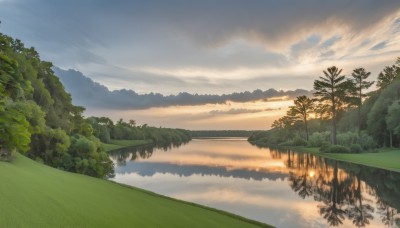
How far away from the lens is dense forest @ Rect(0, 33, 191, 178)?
2002 cm

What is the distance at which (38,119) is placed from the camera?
28312 mm

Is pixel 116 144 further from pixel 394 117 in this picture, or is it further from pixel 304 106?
pixel 394 117

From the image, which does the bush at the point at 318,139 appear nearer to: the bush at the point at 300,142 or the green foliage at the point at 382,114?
the bush at the point at 300,142

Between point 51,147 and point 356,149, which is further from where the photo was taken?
point 356,149

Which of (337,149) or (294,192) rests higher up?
(337,149)

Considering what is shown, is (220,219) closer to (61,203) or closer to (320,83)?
(61,203)

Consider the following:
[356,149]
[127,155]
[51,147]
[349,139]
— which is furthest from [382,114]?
[51,147]

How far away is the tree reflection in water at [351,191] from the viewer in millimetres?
24844

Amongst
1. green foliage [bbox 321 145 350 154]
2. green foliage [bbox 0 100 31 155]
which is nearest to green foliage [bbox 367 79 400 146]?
green foliage [bbox 321 145 350 154]

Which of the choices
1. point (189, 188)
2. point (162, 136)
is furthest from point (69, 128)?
point (162, 136)

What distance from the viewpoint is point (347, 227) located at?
22156mm

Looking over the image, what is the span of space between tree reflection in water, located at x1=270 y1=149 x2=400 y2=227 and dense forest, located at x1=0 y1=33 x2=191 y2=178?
22.7m

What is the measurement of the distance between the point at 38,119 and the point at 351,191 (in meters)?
32.5

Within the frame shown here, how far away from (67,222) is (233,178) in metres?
35.4
